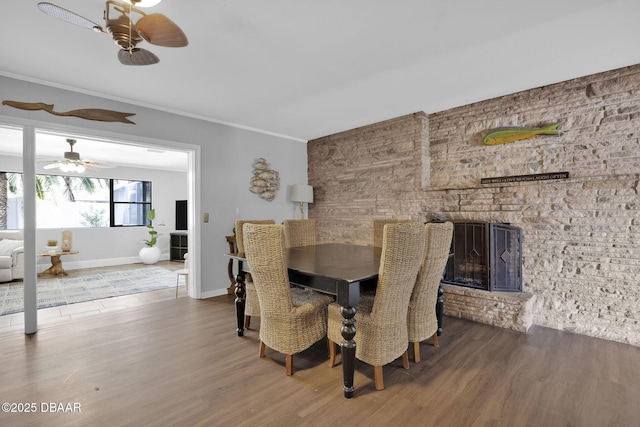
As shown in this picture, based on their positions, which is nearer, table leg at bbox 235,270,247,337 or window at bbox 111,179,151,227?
table leg at bbox 235,270,247,337

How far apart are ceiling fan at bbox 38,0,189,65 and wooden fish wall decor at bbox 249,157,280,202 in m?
2.77

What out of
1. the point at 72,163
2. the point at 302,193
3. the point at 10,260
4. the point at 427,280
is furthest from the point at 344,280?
the point at 10,260

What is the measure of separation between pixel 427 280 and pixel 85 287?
5115 mm

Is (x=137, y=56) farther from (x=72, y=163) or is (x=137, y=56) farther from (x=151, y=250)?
(x=151, y=250)

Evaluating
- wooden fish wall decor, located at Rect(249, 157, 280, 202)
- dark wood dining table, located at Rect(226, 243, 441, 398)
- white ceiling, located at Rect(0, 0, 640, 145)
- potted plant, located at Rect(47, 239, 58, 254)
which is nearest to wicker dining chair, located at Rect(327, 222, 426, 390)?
dark wood dining table, located at Rect(226, 243, 441, 398)

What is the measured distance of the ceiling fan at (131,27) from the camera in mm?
1609

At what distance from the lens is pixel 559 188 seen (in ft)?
9.68

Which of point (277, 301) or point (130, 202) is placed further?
point (130, 202)

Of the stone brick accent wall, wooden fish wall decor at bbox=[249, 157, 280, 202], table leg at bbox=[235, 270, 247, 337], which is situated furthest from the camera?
wooden fish wall decor at bbox=[249, 157, 280, 202]

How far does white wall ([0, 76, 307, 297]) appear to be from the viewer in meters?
3.02

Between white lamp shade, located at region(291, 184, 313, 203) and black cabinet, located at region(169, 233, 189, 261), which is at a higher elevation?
white lamp shade, located at region(291, 184, 313, 203)

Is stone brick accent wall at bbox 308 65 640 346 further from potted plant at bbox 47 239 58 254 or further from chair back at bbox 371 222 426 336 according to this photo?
potted plant at bbox 47 239 58 254

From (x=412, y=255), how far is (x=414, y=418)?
90cm

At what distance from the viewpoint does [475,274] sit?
3.45 meters
